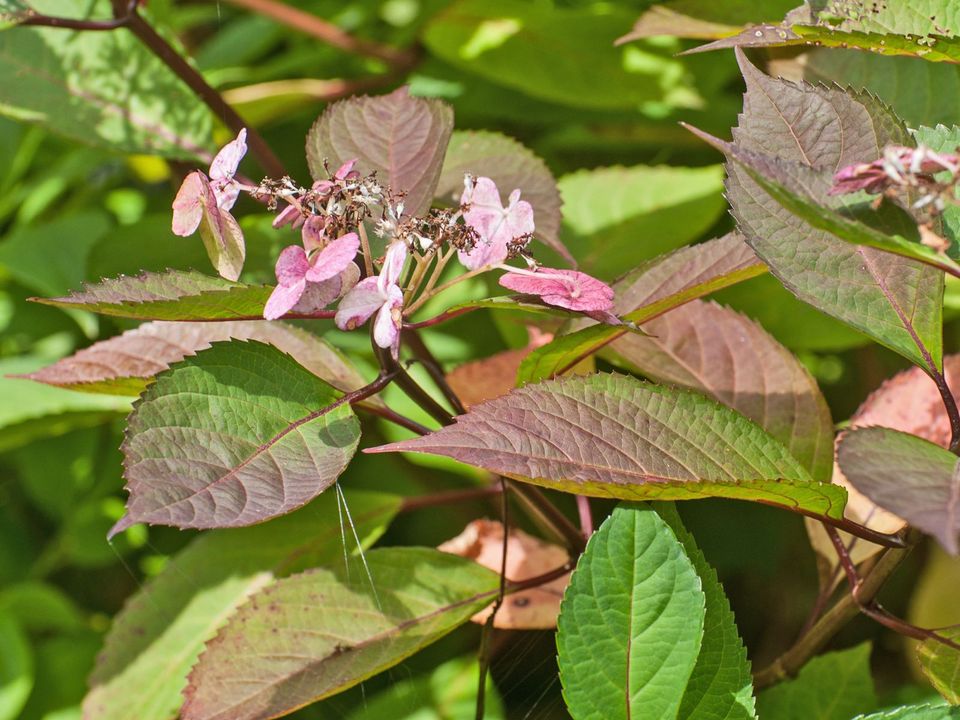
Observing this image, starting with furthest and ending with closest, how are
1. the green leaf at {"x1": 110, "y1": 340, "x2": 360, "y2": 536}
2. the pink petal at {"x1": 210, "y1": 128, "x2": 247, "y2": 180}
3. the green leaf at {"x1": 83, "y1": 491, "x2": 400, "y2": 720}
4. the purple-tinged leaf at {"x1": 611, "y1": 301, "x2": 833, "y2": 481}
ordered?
the green leaf at {"x1": 83, "y1": 491, "x2": 400, "y2": 720}
the purple-tinged leaf at {"x1": 611, "y1": 301, "x2": 833, "y2": 481}
the pink petal at {"x1": 210, "y1": 128, "x2": 247, "y2": 180}
the green leaf at {"x1": 110, "y1": 340, "x2": 360, "y2": 536}

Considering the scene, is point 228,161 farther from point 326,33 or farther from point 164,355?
point 326,33

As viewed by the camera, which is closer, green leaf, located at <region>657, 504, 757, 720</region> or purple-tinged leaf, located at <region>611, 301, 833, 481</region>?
green leaf, located at <region>657, 504, 757, 720</region>

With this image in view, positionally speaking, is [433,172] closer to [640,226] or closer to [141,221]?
[640,226]

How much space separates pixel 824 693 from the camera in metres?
0.76

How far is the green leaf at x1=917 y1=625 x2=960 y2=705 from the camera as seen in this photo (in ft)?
1.91

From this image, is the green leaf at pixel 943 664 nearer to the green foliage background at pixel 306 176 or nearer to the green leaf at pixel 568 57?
the green foliage background at pixel 306 176

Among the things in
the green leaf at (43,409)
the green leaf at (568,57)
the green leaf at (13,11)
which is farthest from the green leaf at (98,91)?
the green leaf at (568,57)

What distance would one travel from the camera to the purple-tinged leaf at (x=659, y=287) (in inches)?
23.8

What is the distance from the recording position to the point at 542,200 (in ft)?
2.57

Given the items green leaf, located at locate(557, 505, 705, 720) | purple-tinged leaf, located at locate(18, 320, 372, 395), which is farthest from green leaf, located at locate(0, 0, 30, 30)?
green leaf, located at locate(557, 505, 705, 720)

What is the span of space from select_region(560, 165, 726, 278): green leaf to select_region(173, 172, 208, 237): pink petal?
505 millimetres

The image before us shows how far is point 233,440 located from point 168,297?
3.5 inches

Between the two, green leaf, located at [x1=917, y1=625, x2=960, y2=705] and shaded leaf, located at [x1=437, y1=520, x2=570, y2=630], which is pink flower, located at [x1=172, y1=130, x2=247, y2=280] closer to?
shaded leaf, located at [x1=437, y1=520, x2=570, y2=630]

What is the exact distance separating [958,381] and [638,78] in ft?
1.96
